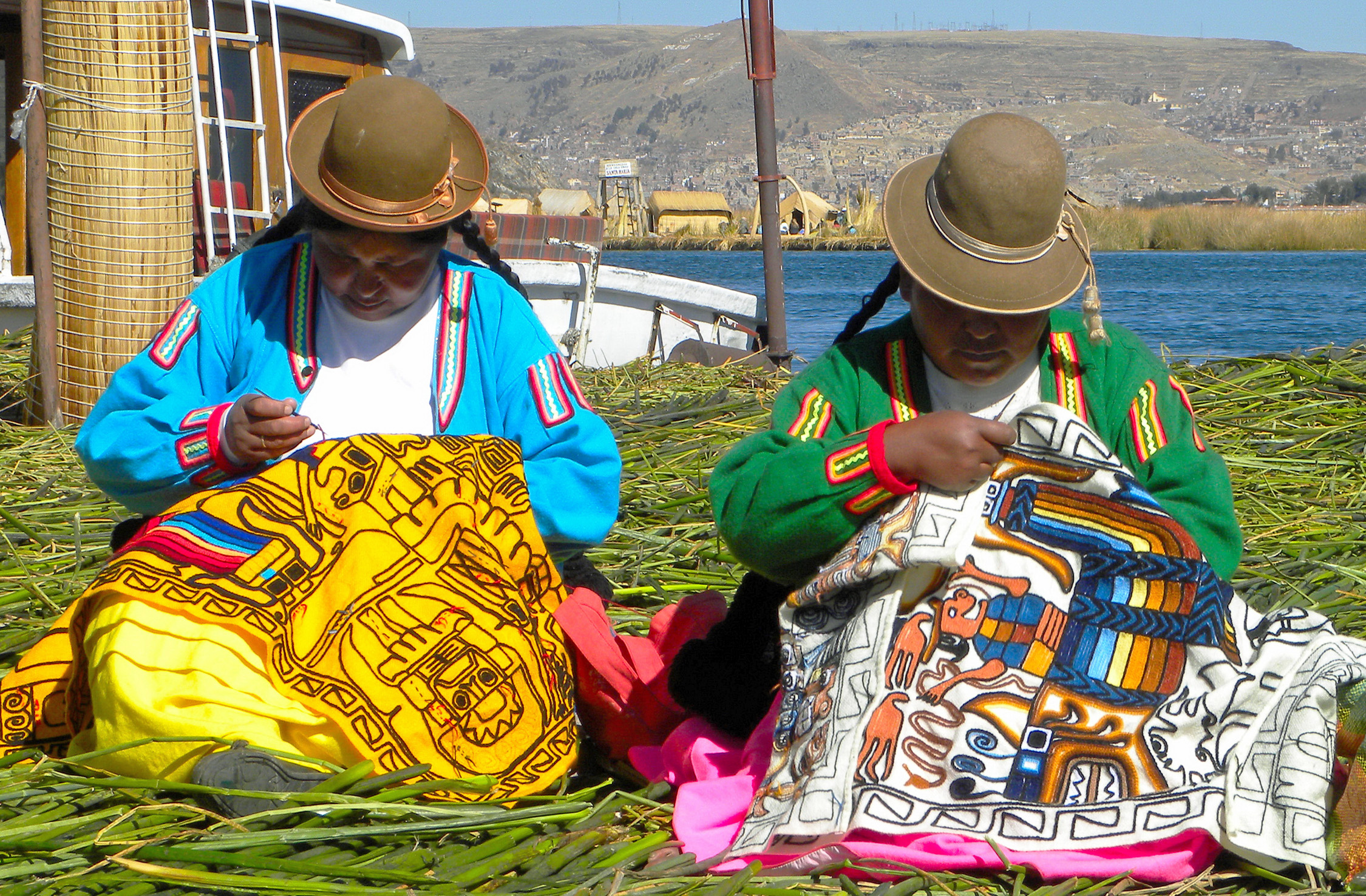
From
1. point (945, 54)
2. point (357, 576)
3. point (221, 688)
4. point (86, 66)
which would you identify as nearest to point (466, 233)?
point (357, 576)

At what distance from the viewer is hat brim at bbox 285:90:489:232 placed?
2.25m

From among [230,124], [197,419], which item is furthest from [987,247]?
[230,124]

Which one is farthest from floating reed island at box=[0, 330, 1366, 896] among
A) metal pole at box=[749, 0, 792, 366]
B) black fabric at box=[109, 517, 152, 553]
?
metal pole at box=[749, 0, 792, 366]

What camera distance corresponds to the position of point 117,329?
4840mm

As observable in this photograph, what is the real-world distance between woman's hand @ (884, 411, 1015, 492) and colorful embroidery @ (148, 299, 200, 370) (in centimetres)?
136

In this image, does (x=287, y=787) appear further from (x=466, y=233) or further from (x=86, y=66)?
(x=86, y=66)

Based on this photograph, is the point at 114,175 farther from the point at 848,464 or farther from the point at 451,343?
the point at 848,464

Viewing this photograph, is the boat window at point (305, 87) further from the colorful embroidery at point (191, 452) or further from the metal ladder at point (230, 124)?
the colorful embroidery at point (191, 452)

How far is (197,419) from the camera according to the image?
232 centimetres

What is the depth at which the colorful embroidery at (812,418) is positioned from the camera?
83.1 inches

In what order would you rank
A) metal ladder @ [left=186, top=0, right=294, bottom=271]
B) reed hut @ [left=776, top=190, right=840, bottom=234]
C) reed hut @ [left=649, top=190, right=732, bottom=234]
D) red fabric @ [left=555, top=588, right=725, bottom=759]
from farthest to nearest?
reed hut @ [left=776, top=190, right=840, bottom=234] < reed hut @ [left=649, top=190, right=732, bottom=234] < metal ladder @ [left=186, top=0, right=294, bottom=271] < red fabric @ [left=555, top=588, right=725, bottom=759]

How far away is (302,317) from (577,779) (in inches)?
39.9

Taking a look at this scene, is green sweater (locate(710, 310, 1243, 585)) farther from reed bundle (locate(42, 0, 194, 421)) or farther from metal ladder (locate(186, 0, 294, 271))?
metal ladder (locate(186, 0, 294, 271))

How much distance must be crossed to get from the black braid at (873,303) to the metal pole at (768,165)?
16.7 feet
